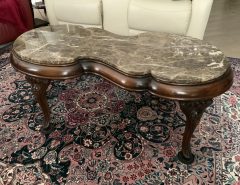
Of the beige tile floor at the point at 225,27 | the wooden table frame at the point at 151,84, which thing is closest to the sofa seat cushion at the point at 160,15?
the beige tile floor at the point at 225,27

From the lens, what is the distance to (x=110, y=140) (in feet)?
4.91

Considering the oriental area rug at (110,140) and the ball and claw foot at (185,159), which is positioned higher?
the ball and claw foot at (185,159)

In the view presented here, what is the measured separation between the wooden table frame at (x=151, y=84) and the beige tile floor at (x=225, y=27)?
1397mm

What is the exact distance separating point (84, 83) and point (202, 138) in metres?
1.00

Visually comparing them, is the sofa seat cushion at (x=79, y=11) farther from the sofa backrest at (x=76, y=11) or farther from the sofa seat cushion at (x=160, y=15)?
the sofa seat cushion at (x=160, y=15)

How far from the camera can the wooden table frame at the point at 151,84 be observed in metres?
1.08

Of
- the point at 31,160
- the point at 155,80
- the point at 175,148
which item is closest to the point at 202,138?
the point at 175,148

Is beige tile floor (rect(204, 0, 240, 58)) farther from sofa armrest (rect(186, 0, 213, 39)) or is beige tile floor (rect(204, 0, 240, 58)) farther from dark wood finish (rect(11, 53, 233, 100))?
dark wood finish (rect(11, 53, 233, 100))

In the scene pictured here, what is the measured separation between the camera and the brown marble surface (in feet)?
3.67

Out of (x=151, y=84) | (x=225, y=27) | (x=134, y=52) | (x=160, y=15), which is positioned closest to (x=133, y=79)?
(x=151, y=84)

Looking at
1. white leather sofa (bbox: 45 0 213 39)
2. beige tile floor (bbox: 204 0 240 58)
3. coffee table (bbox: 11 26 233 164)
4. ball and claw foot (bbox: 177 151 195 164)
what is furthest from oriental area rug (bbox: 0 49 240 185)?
beige tile floor (bbox: 204 0 240 58)

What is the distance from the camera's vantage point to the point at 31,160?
1.38 meters

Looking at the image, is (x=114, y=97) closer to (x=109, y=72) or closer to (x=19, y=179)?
(x=109, y=72)

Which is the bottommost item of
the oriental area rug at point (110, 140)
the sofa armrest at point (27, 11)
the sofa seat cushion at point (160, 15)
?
the oriental area rug at point (110, 140)
